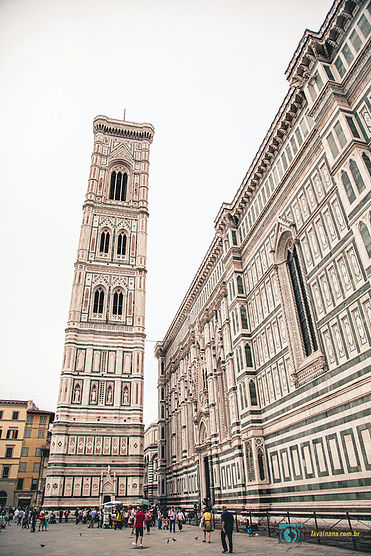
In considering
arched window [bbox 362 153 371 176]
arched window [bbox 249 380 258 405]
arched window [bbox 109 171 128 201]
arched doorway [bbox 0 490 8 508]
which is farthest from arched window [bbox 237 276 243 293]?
arched doorway [bbox 0 490 8 508]

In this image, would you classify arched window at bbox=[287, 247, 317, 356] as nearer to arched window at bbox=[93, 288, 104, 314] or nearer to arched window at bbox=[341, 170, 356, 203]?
arched window at bbox=[341, 170, 356, 203]

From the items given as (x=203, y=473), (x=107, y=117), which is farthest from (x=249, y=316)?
(x=107, y=117)

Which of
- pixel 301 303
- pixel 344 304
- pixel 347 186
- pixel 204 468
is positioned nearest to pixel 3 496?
pixel 204 468

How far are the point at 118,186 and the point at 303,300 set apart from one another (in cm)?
3801

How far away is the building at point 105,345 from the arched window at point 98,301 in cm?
11

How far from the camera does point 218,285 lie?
2814cm

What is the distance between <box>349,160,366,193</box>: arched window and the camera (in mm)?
13137

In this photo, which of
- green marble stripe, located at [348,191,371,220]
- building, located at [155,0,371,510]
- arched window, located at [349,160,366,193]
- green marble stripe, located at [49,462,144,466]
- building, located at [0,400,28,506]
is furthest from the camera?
building, located at [0,400,28,506]

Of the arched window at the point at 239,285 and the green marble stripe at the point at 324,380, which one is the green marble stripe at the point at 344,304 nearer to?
the green marble stripe at the point at 324,380

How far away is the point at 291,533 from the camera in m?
13.1

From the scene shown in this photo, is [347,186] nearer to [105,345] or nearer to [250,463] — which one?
[250,463]

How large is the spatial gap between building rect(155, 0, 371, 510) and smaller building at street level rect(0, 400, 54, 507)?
3404 centimetres

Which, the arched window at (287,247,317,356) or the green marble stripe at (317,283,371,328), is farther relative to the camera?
the arched window at (287,247,317,356)

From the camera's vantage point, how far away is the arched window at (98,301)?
138 ft
